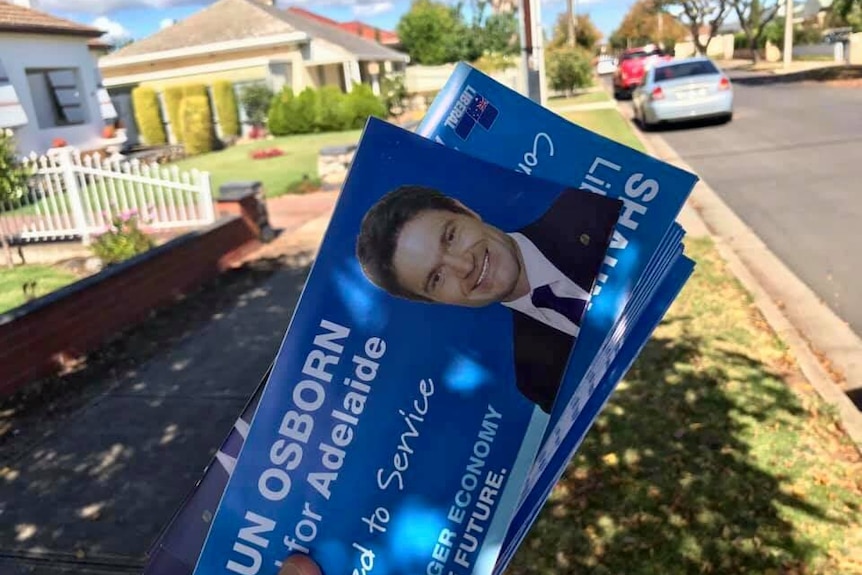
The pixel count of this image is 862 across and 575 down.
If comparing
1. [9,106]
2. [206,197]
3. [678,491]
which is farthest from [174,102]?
[678,491]

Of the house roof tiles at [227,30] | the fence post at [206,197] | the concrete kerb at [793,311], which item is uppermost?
the house roof tiles at [227,30]

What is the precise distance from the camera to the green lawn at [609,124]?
15211mm

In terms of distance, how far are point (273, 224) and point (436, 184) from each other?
10.4 m

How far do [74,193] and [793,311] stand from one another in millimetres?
8083

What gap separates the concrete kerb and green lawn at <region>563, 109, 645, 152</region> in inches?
231

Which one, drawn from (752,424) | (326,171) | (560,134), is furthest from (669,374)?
(326,171)

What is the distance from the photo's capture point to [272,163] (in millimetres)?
18844

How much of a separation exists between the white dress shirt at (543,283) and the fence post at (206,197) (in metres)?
8.31

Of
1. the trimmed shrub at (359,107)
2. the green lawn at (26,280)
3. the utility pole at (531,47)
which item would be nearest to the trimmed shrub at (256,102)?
the trimmed shrub at (359,107)

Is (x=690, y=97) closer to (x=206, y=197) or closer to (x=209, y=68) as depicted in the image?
(x=206, y=197)

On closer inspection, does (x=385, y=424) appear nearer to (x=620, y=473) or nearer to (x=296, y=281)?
(x=620, y=473)

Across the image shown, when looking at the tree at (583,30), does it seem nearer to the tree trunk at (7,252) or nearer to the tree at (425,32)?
the tree at (425,32)

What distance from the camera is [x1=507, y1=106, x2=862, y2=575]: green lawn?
10.2ft

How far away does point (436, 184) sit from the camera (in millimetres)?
1010
